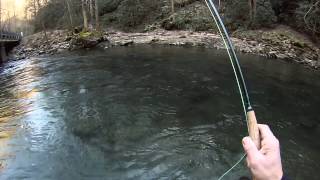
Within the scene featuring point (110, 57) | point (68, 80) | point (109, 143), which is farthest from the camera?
point (110, 57)

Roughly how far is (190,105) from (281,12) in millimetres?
22239

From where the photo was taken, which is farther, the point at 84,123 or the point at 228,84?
the point at 228,84

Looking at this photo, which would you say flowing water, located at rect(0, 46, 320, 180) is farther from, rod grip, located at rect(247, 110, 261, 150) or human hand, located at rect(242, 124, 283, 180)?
human hand, located at rect(242, 124, 283, 180)

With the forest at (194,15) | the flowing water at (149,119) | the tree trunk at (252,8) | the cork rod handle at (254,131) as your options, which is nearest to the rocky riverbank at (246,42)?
the forest at (194,15)

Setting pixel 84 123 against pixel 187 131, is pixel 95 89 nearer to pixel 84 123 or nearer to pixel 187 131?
pixel 84 123

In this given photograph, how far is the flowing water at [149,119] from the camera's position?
10.2 metres

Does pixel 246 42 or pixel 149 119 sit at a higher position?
pixel 246 42

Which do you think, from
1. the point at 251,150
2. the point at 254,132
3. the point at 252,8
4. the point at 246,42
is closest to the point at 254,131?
the point at 254,132

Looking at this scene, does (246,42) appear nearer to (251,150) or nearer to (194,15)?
(194,15)

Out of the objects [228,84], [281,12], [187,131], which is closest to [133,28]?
[281,12]

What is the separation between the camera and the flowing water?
1017 cm

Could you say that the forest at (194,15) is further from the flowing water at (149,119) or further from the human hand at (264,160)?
the human hand at (264,160)

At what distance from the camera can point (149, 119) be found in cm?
1334

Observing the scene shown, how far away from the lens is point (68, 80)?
19.9m
